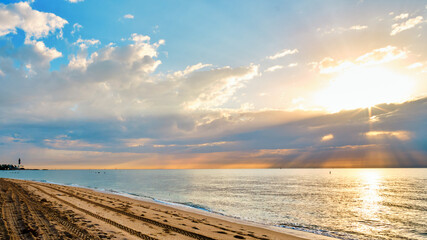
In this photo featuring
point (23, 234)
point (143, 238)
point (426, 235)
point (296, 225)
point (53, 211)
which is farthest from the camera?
point (296, 225)

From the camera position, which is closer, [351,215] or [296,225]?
[296,225]

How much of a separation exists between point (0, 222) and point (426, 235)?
36.4m

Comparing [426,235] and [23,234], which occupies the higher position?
[23,234]

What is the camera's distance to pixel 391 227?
25938 millimetres

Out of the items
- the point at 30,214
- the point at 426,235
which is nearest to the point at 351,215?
the point at 426,235

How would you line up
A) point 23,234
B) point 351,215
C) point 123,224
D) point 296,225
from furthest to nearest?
point 351,215
point 296,225
point 123,224
point 23,234

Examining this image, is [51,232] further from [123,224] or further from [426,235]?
[426,235]

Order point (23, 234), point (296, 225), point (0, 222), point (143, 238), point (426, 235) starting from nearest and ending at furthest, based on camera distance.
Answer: point (23, 234)
point (143, 238)
point (0, 222)
point (426, 235)
point (296, 225)

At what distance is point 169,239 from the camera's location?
14602 millimetres

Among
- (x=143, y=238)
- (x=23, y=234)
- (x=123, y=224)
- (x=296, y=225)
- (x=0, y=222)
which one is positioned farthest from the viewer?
(x=296, y=225)

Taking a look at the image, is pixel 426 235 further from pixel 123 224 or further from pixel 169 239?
pixel 123 224

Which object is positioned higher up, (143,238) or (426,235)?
(143,238)

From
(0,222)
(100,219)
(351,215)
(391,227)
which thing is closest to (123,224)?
(100,219)

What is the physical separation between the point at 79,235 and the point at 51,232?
72.0 inches
